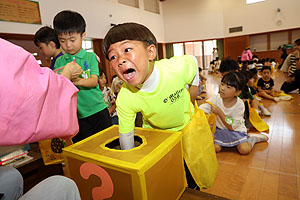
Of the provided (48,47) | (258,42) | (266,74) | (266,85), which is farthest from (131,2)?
(48,47)

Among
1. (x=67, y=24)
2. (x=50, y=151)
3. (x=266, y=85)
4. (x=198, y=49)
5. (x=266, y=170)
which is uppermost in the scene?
(x=198, y=49)

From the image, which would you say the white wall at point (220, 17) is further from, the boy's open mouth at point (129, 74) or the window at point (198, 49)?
the boy's open mouth at point (129, 74)

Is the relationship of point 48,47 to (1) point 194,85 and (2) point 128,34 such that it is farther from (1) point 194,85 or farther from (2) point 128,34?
(1) point 194,85

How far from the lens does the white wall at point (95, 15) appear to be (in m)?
5.07

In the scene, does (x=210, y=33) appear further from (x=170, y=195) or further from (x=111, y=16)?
(x=170, y=195)

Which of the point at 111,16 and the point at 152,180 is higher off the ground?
the point at 111,16

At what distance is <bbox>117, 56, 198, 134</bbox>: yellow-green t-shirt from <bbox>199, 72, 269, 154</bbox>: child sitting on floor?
1.30m

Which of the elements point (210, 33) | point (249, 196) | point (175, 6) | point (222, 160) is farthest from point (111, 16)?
point (249, 196)

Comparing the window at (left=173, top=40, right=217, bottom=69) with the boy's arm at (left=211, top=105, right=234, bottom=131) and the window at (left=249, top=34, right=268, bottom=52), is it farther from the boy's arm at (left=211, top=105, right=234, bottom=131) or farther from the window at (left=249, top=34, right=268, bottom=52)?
the boy's arm at (left=211, top=105, right=234, bottom=131)

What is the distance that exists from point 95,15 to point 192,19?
6788mm

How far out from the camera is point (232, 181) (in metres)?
1.71

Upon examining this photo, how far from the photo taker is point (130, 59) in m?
0.85

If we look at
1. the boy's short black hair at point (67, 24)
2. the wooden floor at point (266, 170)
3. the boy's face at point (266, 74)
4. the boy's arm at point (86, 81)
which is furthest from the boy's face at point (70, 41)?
the boy's face at point (266, 74)

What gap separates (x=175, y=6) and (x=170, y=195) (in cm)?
1297
